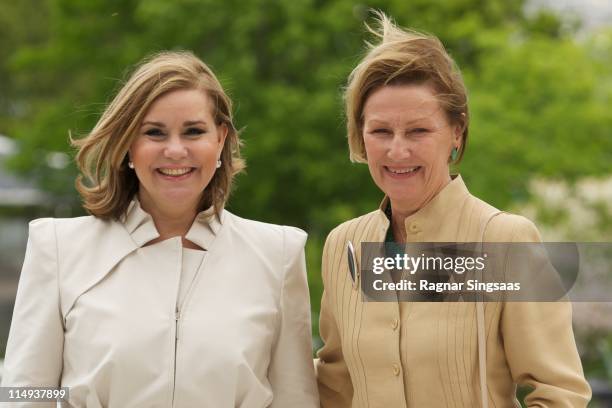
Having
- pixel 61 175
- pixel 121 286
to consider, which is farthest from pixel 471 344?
pixel 61 175

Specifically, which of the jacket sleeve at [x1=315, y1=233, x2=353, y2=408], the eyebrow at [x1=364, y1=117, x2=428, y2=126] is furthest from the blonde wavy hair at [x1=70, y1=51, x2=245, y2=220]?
the eyebrow at [x1=364, y1=117, x2=428, y2=126]

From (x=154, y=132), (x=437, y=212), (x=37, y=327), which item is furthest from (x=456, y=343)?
(x=37, y=327)

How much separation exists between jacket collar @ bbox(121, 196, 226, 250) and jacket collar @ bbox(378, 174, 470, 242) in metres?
0.73

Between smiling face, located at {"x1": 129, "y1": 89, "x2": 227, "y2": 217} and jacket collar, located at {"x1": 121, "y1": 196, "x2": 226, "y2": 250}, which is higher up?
smiling face, located at {"x1": 129, "y1": 89, "x2": 227, "y2": 217}

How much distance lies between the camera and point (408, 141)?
10.4 feet

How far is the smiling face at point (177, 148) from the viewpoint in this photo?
331 centimetres

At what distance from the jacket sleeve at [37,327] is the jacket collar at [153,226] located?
0.28m

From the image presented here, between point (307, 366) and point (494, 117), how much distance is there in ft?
32.4

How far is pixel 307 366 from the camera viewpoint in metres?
3.55

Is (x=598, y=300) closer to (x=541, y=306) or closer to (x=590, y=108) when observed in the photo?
(x=590, y=108)

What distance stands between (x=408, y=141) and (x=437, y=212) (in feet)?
0.86

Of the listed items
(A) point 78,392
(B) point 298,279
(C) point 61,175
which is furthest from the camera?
(C) point 61,175

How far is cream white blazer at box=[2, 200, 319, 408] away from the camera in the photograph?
3.20m

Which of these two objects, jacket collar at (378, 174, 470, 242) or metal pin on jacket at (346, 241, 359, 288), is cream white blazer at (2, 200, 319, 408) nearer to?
metal pin on jacket at (346, 241, 359, 288)
